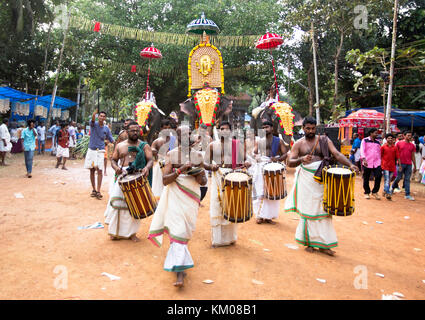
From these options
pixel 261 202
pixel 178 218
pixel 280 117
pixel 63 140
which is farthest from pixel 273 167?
pixel 63 140

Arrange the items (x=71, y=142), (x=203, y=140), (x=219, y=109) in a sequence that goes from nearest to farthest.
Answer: (x=203, y=140)
(x=219, y=109)
(x=71, y=142)

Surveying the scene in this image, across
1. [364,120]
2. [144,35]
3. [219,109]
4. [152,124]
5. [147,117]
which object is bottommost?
[152,124]

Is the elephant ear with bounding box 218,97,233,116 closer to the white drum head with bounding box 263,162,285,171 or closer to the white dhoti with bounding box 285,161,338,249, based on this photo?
the white drum head with bounding box 263,162,285,171

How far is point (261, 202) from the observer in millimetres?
6582

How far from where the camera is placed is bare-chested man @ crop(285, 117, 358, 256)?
474cm

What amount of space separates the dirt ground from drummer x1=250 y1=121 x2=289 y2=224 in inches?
9.7

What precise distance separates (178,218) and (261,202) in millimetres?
3139

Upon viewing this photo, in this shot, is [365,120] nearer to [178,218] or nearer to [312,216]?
[312,216]

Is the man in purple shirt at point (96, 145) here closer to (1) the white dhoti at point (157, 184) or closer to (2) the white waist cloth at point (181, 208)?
(1) the white dhoti at point (157, 184)

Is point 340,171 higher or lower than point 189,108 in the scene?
lower

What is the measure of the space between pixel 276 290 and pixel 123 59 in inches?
700

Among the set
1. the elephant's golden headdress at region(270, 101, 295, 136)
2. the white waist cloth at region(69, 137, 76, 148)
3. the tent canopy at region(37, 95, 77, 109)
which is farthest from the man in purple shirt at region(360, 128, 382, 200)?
the tent canopy at region(37, 95, 77, 109)

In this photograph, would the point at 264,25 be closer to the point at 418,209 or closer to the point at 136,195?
the point at 418,209
